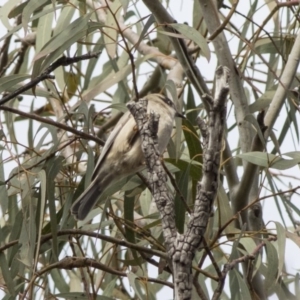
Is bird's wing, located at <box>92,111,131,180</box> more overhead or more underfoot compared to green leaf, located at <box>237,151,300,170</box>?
more overhead

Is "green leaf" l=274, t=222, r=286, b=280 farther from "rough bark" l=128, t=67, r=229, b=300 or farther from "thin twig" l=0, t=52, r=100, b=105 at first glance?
"thin twig" l=0, t=52, r=100, b=105

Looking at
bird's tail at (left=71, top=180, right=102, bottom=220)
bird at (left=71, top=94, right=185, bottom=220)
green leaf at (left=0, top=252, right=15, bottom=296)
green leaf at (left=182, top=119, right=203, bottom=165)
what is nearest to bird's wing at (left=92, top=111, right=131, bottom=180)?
bird at (left=71, top=94, right=185, bottom=220)

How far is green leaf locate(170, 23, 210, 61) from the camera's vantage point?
2236 millimetres

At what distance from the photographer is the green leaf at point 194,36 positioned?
7.34 feet

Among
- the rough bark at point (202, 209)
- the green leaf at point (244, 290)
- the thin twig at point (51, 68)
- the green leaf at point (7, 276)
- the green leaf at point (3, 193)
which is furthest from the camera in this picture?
the green leaf at point (3, 193)

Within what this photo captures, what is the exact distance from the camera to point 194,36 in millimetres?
2270

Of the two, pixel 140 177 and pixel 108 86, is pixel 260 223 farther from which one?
pixel 108 86

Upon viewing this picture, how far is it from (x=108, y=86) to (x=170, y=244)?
1485 millimetres

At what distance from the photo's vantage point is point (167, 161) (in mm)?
2475

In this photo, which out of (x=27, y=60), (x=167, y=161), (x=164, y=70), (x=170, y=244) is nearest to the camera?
(x=170, y=244)

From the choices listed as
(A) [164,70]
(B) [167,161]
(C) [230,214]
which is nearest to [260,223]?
(C) [230,214]

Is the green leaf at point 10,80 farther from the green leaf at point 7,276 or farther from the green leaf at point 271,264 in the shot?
the green leaf at point 271,264

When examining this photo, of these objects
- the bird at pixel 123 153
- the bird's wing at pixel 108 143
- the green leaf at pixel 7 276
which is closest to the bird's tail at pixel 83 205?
the bird at pixel 123 153

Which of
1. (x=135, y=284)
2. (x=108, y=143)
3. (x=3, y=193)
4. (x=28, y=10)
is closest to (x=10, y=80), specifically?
(x=28, y=10)
